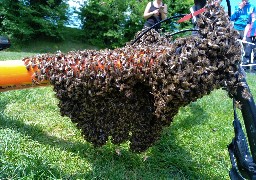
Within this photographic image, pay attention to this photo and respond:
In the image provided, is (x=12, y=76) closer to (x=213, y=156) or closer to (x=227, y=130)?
(x=213, y=156)

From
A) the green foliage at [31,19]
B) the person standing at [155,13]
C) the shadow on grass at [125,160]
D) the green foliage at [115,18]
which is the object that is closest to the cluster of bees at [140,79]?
the shadow on grass at [125,160]

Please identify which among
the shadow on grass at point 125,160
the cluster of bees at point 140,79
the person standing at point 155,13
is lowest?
the shadow on grass at point 125,160

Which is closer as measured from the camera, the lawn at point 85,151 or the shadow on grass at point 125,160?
the lawn at point 85,151

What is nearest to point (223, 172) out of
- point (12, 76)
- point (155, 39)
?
point (155, 39)

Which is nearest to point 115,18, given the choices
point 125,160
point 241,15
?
point 241,15

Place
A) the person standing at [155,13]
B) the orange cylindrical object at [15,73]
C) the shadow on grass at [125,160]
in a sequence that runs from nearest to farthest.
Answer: the orange cylindrical object at [15,73]
the shadow on grass at [125,160]
the person standing at [155,13]

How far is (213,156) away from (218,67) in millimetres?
1957

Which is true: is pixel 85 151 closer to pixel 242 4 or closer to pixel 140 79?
pixel 140 79

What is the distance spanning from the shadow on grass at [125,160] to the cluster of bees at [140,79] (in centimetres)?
49

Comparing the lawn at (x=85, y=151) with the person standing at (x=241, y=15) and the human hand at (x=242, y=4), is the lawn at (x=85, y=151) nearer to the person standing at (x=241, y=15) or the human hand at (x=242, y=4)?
the person standing at (x=241, y=15)

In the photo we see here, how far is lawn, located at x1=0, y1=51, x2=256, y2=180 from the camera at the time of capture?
2.82 metres

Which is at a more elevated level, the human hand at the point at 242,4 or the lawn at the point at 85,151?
the human hand at the point at 242,4

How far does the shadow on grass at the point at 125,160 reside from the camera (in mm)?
2953

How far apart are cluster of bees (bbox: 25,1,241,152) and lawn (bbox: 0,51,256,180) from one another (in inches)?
22.1
